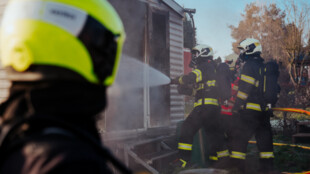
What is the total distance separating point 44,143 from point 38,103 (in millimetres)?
137

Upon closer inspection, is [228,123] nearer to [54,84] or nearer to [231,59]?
[54,84]

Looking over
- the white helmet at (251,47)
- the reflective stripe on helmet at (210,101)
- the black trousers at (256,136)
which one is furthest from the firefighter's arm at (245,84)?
the reflective stripe on helmet at (210,101)

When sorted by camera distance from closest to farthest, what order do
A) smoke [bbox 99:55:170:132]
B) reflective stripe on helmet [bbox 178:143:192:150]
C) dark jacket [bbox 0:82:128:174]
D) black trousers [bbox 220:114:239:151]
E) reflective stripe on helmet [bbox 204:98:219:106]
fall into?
dark jacket [bbox 0:82:128:174] < reflective stripe on helmet [bbox 178:143:192:150] < reflective stripe on helmet [bbox 204:98:219:106] < black trousers [bbox 220:114:239:151] < smoke [bbox 99:55:170:132]

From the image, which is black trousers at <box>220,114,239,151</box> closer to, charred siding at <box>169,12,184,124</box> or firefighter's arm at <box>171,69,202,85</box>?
firefighter's arm at <box>171,69,202,85</box>

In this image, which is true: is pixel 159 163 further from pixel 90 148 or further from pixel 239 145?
pixel 90 148

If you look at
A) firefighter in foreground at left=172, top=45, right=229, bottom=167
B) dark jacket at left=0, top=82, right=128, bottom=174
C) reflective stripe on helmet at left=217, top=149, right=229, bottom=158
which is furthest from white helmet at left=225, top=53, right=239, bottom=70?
dark jacket at left=0, top=82, right=128, bottom=174

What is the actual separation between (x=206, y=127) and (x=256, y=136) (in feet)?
3.28

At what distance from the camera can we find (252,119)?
16.5 ft

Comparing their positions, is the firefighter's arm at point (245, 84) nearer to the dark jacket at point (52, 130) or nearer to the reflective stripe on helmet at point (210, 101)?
the reflective stripe on helmet at point (210, 101)

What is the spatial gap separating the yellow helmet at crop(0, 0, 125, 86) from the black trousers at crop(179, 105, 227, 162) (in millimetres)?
4601

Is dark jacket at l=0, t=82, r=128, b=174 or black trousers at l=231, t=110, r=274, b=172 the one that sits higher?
dark jacket at l=0, t=82, r=128, b=174

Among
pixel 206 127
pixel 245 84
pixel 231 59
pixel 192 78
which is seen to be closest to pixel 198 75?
pixel 192 78

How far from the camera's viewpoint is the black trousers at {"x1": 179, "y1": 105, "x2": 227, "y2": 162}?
5449mm

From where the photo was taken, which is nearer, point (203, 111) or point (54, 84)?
point (54, 84)
